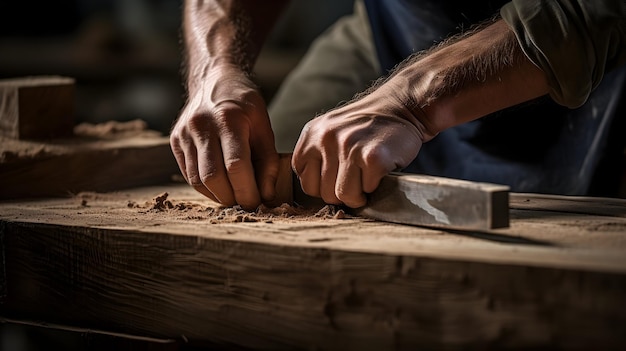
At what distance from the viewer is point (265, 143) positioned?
154 cm

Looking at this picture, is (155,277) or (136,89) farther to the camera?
(136,89)

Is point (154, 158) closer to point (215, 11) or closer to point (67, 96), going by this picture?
point (67, 96)

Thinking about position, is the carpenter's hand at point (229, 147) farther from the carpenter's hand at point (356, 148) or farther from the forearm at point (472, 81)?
the forearm at point (472, 81)

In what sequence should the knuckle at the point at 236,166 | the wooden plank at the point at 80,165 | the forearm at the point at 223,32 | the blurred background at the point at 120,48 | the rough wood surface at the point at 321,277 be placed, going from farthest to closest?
the blurred background at the point at 120,48
the forearm at the point at 223,32
the wooden plank at the point at 80,165
the knuckle at the point at 236,166
the rough wood surface at the point at 321,277

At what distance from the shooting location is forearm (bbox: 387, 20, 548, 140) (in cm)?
142

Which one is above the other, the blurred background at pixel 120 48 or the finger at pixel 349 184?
the blurred background at pixel 120 48

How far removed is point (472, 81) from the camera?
1427 millimetres

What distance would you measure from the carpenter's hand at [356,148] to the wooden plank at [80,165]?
0.56 metres

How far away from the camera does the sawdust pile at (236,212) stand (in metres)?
1.40

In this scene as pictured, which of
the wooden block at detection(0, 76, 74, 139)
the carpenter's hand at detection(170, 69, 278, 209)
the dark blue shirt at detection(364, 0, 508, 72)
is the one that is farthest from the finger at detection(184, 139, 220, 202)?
the dark blue shirt at detection(364, 0, 508, 72)

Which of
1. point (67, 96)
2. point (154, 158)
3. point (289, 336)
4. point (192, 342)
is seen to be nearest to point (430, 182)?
point (289, 336)

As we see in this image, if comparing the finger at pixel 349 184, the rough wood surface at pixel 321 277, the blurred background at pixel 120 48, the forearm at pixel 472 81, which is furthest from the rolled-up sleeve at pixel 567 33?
the blurred background at pixel 120 48

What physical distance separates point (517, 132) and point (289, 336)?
3.48ft

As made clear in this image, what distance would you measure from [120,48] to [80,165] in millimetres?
3175
